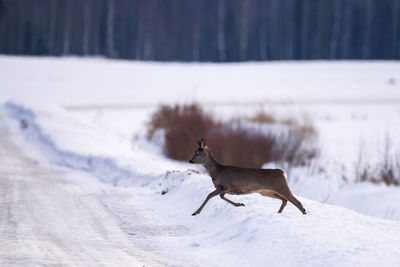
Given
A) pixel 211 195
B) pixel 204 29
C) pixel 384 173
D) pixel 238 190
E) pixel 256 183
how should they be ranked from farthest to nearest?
pixel 204 29 < pixel 384 173 < pixel 211 195 < pixel 238 190 < pixel 256 183

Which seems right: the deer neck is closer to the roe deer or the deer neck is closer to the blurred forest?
the roe deer

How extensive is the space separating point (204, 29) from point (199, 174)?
52508 millimetres

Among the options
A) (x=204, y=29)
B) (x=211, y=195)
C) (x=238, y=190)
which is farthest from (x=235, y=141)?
(x=204, y=29)

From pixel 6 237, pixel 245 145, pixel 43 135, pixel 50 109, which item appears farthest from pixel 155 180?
pixel 50 109

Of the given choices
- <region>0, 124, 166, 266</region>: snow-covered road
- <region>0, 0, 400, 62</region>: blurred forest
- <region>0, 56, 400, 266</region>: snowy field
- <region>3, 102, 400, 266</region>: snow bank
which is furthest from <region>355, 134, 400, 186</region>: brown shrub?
<region>0, 0, 400, 62</region>: blurred forest

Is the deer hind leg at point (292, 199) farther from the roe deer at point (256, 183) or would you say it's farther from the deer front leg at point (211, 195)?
the deer front leg at point (211, 195)

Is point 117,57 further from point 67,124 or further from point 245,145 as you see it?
point 245,145

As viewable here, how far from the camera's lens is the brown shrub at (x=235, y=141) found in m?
19.7

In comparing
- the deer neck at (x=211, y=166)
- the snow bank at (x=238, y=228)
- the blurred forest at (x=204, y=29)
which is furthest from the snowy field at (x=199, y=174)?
the blurred forest at (x=204, y=29)

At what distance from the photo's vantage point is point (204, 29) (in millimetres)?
64312

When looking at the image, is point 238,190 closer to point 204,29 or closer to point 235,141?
point 235,141

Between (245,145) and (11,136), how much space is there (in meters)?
7.85

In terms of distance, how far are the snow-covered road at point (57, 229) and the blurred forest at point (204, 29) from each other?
4676cm

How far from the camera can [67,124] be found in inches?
949
